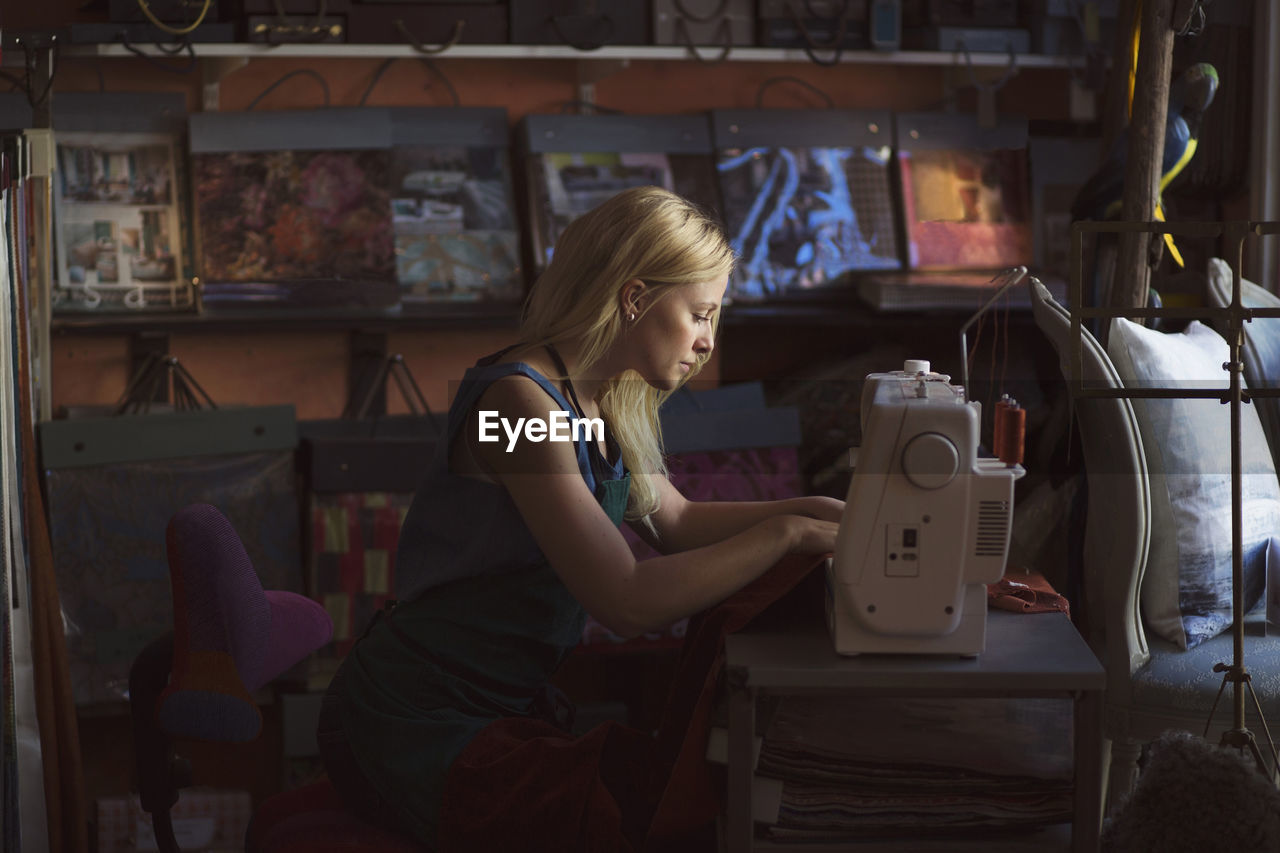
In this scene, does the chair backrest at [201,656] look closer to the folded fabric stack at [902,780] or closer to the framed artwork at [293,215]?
the folded fabric stack at [902,780]

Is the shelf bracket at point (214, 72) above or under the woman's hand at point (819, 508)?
above

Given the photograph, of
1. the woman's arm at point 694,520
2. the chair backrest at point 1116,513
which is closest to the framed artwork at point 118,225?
the woman's arm at point 694,520

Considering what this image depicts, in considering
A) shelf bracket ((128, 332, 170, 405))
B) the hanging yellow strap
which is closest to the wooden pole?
the hanging yellow strap

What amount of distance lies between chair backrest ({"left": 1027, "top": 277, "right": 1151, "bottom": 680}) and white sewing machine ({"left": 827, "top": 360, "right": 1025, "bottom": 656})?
0.69 m

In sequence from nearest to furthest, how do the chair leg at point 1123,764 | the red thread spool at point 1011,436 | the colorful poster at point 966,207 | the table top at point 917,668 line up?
the table top at point 917,668
the red thread spool at point 1011,436
the chair leg at point 1123,764
the colorful poster at point 966,207

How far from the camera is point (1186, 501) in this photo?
2.03 metres

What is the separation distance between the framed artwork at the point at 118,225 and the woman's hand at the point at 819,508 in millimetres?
1624

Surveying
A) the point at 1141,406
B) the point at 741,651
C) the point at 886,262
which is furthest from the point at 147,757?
the point at 886,262

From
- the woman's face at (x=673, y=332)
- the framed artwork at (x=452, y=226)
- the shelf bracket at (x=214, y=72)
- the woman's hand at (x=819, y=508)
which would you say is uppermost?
the shelf bracket at (x=214, y=72)

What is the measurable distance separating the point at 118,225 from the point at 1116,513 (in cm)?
201

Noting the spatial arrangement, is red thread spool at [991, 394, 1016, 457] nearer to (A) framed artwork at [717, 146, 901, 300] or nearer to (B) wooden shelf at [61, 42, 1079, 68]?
(A) framed artwork at [717, 146, 901, 300]

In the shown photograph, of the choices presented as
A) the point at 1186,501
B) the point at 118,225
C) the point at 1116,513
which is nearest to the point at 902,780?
the point at 1116,513

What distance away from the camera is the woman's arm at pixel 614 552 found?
142 centimetres

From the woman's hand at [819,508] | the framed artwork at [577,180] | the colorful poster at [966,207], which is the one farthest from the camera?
the colorful poster at [966,207]
